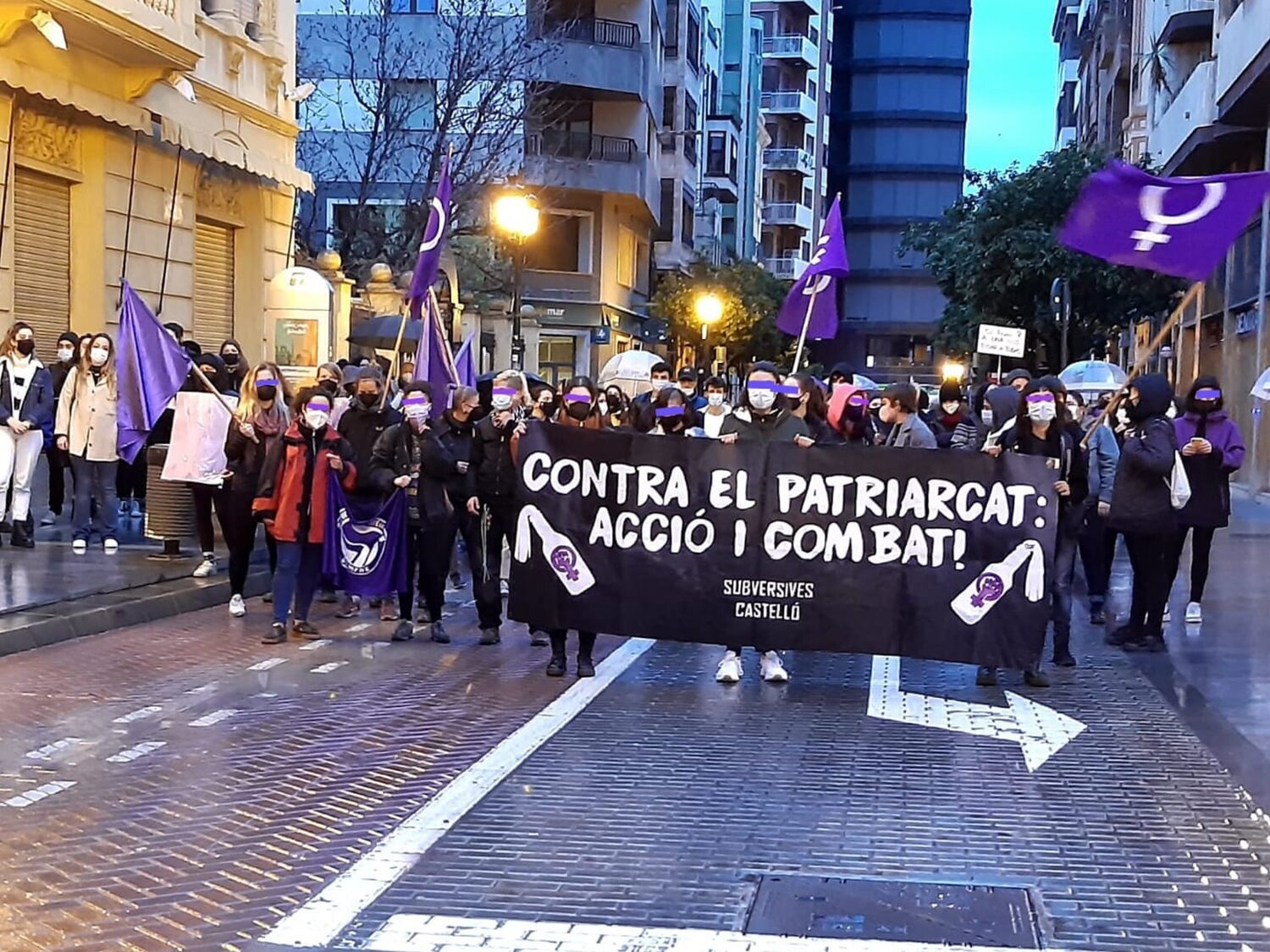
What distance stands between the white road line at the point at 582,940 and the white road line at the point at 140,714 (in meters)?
3.52

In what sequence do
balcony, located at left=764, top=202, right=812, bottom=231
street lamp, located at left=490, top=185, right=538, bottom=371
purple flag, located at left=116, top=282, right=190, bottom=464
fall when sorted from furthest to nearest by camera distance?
balcony, located at left=764, top=202, right=812, bottom=231, street lamp, located at left=490, top=185, right=538, bottom=371, purple flag, located at left=116, top=282, right=190, bottom=464

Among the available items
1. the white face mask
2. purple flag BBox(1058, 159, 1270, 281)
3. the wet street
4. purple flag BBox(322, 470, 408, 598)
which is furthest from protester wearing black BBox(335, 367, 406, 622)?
purple flag BBox(1058, 159, 1270, 281)

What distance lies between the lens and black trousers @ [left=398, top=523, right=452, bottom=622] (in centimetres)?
1055

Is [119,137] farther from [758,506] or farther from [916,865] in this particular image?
[916,865]

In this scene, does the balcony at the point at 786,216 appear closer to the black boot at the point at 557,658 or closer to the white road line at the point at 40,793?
the black boot at the point at 557,658

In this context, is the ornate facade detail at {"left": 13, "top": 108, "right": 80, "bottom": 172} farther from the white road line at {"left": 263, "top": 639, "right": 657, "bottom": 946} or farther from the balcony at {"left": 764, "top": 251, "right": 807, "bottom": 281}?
the balcony at {"left": 764, "top": 251, "right": 807, "bottom": 281}

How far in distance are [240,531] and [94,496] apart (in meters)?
3.91

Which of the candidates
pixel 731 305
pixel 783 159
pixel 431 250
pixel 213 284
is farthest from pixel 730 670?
pixel 783 159

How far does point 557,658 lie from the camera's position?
9562 mm

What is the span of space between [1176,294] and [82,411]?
2505cm

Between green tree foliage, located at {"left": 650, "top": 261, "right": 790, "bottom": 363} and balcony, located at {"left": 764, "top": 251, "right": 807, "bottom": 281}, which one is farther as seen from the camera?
balcony, located at {"left": 764, "top": 251, "right": 807, "bottom": 281}

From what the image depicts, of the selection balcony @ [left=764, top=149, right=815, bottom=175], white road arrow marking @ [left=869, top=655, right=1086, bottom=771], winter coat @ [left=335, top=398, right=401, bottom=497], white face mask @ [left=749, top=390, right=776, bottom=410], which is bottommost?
white road arrow marking @ [left=869, top=655, right=1086, bottom=771]

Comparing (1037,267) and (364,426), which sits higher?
(1037,267)

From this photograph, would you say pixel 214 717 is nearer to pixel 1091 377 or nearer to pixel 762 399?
pixel 762 399
